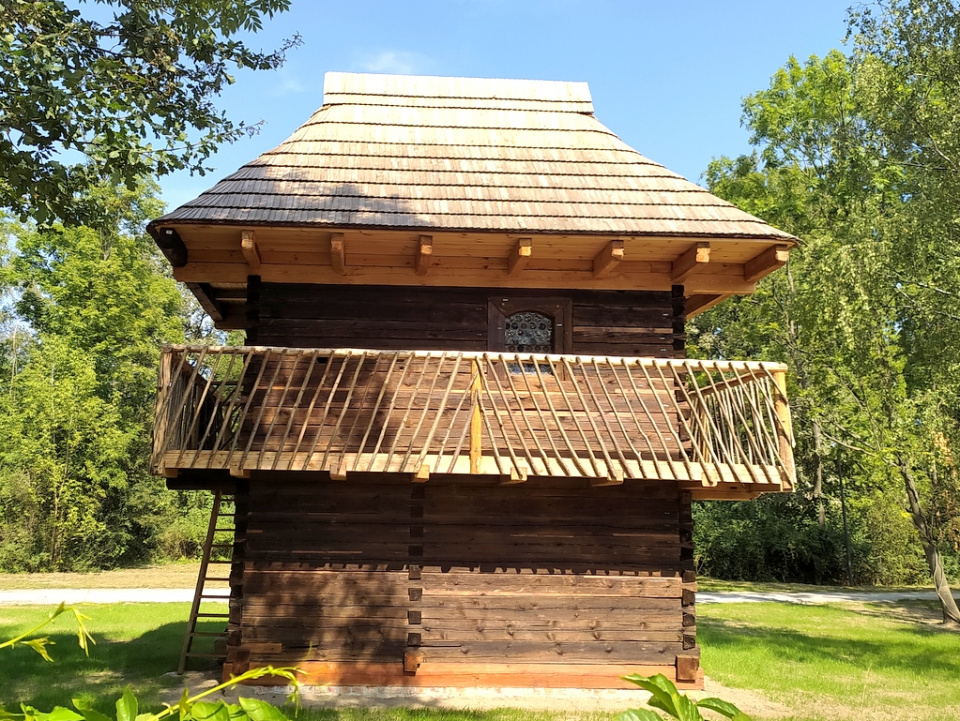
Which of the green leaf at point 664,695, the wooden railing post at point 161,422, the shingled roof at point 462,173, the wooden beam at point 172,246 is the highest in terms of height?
the shingled roof at point 462,173

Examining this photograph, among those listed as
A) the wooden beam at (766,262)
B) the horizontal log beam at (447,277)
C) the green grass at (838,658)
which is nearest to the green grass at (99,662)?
the horizontal log beam at (447,277)

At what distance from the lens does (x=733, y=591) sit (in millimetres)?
22938

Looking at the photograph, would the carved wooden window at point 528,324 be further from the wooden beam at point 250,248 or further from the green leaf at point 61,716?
the green leaf at point 61,716

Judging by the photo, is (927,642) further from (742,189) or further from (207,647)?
(742,189)

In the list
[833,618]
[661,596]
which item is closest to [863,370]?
[833,618]

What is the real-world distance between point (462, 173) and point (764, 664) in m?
8.47

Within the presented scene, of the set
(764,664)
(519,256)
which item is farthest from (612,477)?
(764,664)

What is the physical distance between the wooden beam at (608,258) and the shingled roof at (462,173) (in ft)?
0.69

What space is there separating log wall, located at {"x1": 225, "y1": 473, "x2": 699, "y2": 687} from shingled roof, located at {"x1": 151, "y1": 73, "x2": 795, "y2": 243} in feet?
10.2

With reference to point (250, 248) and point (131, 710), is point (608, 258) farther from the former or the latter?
point (131, 710)

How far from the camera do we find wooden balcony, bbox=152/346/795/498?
27.8ft

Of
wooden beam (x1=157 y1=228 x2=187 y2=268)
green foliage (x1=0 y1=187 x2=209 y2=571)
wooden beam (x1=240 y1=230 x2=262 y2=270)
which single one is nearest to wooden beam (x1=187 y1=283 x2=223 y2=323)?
wooden beam (x1=157 y1=228 x2=187 y2=268)

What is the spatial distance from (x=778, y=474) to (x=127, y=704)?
8.51 meters

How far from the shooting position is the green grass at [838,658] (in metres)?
9.55
